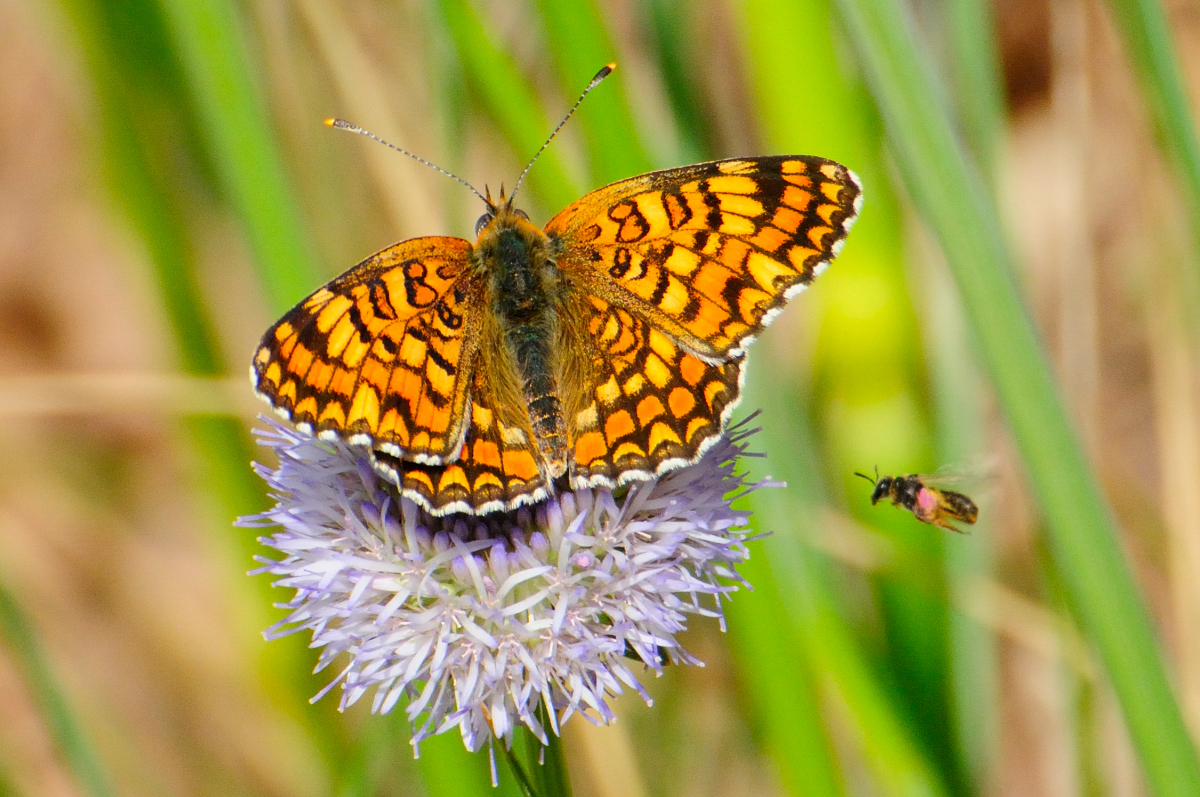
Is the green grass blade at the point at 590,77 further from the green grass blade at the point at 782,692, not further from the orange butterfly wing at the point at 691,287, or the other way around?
the green grass blade at the point at 782,692

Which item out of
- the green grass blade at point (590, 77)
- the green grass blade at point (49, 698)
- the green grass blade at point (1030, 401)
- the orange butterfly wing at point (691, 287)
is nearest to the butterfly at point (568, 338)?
the orange butterfly wing at point (691, 287)

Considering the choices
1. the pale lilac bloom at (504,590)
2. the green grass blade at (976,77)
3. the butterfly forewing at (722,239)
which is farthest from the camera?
the green grass blade at (976,77)

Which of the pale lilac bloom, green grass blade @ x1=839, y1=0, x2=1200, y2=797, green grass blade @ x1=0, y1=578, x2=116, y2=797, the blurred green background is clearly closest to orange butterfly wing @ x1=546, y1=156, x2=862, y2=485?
the pale lilac bloom

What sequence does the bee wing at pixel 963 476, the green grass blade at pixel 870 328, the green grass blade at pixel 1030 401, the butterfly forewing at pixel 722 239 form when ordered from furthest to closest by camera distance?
the green grass blade at pixel 870 328, the bee wing at pixel 963 476, the butterfly forewing at pixel 722 239, the green grass blade at pixel 1030 401

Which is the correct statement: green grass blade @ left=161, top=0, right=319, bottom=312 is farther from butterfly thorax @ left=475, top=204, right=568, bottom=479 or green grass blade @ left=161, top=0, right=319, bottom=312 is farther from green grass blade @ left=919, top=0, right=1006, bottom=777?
green grass blade @ left=919, top=0, right=1006, bottom=777

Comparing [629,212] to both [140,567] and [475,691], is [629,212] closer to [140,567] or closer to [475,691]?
[475,691]

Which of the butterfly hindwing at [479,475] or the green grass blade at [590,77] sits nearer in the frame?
the butterfly hindwing at [479,475]

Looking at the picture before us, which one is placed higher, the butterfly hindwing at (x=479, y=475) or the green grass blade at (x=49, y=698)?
the butterfly hindwing at (x=479, y=475)
